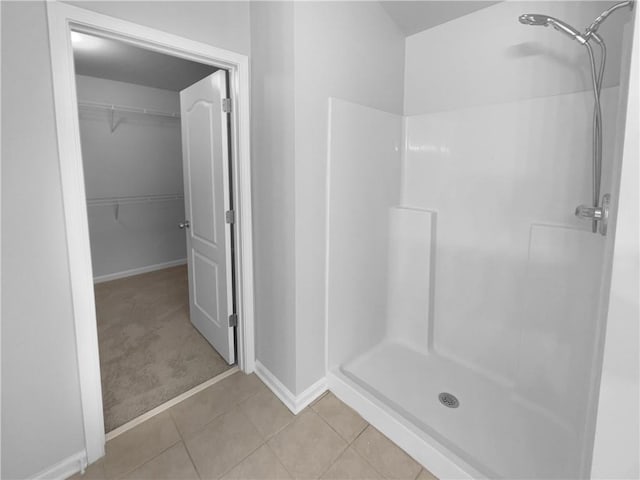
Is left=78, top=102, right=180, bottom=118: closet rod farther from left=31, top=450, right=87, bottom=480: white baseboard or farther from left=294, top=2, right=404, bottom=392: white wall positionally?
left=31, top=450, right=87, bottom=480: white baseboard

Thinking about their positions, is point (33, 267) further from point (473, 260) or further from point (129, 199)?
point (129, 199)

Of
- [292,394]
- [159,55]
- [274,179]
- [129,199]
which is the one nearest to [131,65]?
[159,55]

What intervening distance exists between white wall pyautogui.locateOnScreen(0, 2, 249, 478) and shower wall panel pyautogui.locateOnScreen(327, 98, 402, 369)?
3.56 feet

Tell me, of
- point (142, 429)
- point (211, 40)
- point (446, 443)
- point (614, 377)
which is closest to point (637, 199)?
point (614, 377)

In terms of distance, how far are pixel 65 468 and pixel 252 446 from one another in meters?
0.79

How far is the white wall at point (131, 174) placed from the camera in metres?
3.59

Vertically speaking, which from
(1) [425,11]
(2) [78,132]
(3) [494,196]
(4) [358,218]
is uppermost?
(1) [425,11]

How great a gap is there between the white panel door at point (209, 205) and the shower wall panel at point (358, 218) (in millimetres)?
674

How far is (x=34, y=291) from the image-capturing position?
1227 mm

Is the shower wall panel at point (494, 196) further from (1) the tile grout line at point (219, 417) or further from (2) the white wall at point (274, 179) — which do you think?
(1) the tile grout line at point (219, 417)

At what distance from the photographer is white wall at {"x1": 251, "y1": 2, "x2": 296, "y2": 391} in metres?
1.58

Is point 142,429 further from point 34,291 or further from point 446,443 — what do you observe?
point 446,443

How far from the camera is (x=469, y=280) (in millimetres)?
1971

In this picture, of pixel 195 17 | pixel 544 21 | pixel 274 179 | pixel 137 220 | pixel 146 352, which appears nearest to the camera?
pixel 544 21
